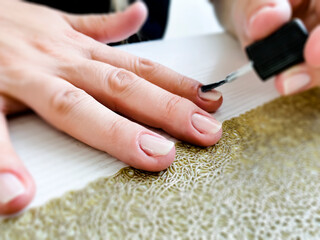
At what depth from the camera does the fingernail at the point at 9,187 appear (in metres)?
0.21

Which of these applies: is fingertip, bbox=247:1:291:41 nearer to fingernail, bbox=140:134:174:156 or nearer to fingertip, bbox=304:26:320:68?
fingertip, bbox=304:26:320:68

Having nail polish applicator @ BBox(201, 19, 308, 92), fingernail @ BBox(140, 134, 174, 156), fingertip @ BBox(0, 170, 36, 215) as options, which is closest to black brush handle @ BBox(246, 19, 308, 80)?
nail polish applicator @ BBox(201, 19, 308, 92)

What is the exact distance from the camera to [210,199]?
0.26 metres

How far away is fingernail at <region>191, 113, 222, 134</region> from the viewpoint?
29 centimetres

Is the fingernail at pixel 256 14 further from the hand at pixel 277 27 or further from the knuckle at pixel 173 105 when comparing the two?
the knuckle at pixel 173 105

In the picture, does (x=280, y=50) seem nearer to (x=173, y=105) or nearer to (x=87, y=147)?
(x=173, y=105)

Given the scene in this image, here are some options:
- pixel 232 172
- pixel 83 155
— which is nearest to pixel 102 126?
pixel 83 155

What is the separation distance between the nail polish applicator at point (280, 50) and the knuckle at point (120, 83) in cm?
13

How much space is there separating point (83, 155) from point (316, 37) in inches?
10.0

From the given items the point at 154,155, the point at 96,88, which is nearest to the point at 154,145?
the point at 154,155

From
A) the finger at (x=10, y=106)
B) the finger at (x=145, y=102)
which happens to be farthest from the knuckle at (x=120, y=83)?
the finger at (x=10, y=106)

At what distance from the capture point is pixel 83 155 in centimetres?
28

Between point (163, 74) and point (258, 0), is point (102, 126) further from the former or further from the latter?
point (258, 0)

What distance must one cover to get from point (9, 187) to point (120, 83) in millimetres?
159
